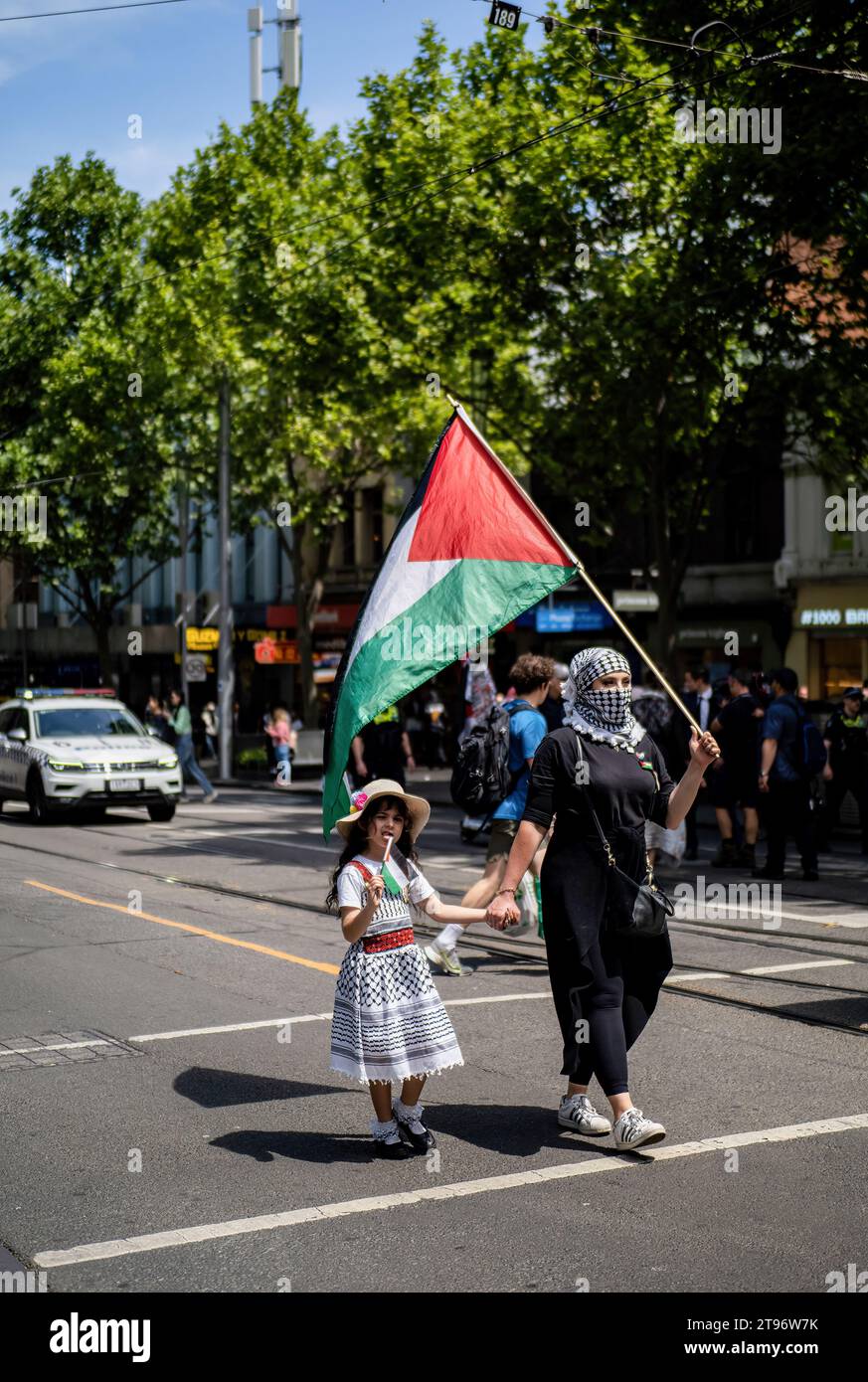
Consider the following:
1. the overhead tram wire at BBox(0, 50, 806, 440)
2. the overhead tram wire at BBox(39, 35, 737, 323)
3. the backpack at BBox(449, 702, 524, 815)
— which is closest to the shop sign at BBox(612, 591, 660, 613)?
the overhead tram wire at BBox(0, 50, 806, 440)

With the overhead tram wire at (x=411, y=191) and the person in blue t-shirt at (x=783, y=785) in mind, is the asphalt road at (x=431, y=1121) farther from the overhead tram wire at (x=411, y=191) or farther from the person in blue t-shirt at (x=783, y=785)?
the overhead tram wire at (x=411, y=191)

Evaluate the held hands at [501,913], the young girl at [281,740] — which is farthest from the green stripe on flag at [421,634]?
the young girl at [281,740]

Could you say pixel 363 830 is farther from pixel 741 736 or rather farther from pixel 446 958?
pixel 741 736

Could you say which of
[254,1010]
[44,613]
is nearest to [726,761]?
[254,1010]

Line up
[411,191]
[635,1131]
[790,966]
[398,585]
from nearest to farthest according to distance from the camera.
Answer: [635,1131], [398,585], [790,966], [411,191]

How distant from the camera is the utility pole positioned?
4659 cm

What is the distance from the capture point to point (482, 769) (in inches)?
368

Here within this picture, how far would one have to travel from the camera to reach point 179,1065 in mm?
7270

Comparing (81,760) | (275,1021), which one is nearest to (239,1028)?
(275,1021)

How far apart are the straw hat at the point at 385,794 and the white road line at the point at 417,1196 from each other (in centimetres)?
130

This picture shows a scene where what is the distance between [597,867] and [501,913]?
422mm

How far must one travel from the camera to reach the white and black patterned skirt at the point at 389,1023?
579 centimetres

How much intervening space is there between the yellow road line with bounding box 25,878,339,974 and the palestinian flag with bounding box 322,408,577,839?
373 centimetres

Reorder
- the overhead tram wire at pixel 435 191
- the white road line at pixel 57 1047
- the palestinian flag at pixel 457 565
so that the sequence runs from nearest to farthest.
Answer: the palestinian flag at pixel 457 565 → the white road line at pixel 57 1047 → the overhead tram wire at pixel 435 191
